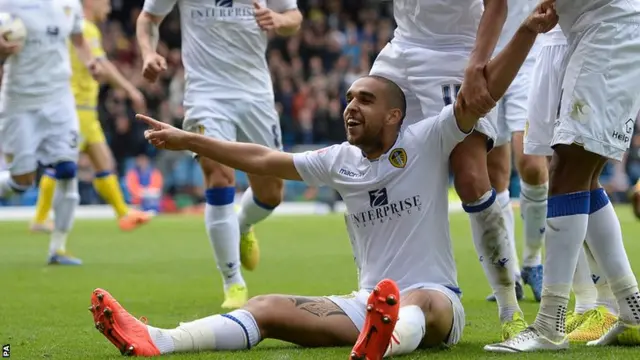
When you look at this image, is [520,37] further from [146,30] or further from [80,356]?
[146,30]

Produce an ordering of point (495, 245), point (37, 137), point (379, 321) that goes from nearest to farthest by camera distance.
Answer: point (379, 321) < point (495, 245) < point (37, 137)

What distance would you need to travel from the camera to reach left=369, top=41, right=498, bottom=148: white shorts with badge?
570cm

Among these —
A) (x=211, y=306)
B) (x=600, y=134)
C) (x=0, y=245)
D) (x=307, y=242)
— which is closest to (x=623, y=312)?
(x=600, y=134)

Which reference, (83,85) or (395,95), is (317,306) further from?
(83,85)

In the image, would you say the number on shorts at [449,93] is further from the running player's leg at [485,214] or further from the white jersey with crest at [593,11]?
the white jersey with crest at [593,11]

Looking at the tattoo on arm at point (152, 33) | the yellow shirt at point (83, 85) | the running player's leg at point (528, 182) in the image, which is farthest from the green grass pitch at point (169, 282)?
the tattoo on arm at point (152, 33)

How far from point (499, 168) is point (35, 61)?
16.2ft

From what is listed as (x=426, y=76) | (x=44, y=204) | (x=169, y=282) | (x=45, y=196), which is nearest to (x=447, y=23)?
(x=426, y=76)

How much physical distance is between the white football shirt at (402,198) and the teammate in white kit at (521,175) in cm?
223

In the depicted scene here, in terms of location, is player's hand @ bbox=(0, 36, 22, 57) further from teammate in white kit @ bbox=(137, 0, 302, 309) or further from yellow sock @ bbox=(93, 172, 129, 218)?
teammate in white kit @ bbox=(137, 0, 302, 309)

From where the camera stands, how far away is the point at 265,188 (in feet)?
27.1

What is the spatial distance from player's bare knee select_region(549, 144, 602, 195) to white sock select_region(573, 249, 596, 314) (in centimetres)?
115

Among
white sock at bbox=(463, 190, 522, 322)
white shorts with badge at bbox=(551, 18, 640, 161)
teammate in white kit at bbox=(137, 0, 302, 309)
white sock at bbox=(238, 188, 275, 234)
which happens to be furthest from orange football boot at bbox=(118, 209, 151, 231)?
white shorts with badge at bbox=(551, 18, 640, 161)

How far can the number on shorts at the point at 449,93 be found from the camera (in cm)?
568
